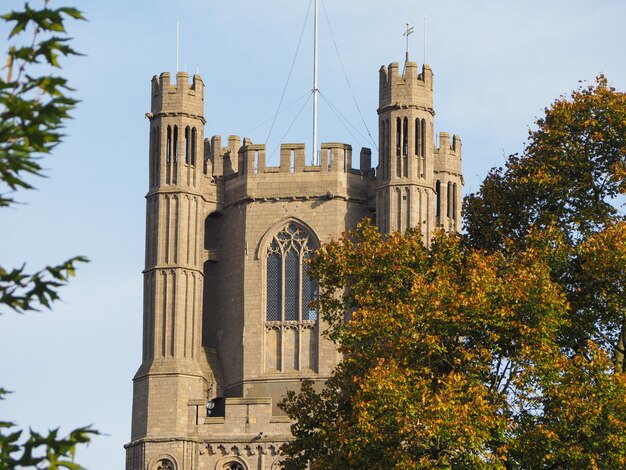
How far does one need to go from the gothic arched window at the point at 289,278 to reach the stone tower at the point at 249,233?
0.04 m

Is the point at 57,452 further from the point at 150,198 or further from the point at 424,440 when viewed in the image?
the point at 150,198

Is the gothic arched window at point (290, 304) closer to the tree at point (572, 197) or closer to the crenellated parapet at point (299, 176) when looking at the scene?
the crenellated parapet at point (299, 176)

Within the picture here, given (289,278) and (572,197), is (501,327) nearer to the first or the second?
(572,197)

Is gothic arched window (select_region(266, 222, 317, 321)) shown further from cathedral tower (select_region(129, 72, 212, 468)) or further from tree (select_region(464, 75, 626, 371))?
tree (select_region(464, 75, 626, 371))

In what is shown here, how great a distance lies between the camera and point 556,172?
118 ft

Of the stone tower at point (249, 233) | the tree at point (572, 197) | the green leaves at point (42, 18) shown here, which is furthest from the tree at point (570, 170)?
the stone tower at point (249, 233)

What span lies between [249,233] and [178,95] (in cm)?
583

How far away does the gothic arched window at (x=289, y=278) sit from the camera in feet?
228

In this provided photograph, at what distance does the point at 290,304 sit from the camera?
69875 mm

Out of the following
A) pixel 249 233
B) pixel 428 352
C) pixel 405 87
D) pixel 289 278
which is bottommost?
pixel 428 352

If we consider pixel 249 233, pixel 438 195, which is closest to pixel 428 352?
pixel 249 233

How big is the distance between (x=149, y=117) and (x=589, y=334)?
121ft

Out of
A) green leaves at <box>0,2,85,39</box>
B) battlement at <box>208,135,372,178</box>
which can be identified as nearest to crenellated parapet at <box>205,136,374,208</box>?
battlement at <box>208,135,372,178</box>

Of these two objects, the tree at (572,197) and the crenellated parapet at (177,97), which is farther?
the crenellated parapet at (177,97)
